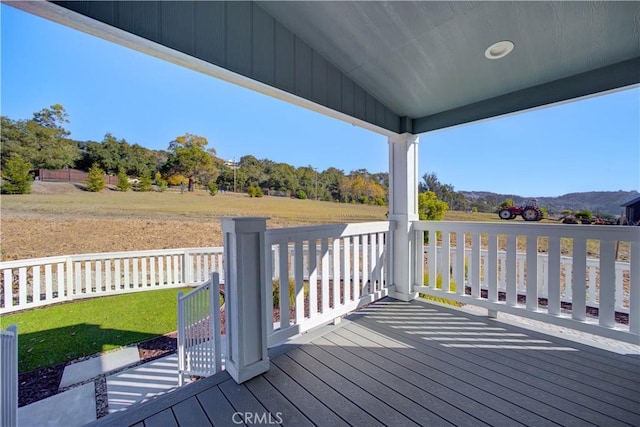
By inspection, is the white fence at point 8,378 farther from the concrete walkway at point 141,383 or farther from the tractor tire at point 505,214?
the tractor tire at point 505,214

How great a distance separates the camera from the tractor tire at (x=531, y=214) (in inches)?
92.9

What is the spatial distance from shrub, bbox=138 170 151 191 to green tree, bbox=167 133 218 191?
19cm

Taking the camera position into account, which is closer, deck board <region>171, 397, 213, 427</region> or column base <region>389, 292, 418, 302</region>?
deck board <region>171, 397, 213, 427</region>

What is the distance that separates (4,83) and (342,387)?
9.73ft

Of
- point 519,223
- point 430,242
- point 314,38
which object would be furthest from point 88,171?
point 519,223

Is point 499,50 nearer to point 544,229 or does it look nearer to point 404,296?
point 544,229

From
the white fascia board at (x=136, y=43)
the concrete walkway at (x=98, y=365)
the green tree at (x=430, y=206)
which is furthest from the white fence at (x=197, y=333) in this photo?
the green tree at (x=430, y=206)

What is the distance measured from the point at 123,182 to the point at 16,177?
2.06ft

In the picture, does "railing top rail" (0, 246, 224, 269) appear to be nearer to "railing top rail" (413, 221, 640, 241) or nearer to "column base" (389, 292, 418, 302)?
"column base" (389, 292, 418, 302)

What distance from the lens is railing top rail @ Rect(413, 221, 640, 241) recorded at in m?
1.85

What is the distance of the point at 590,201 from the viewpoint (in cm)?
219

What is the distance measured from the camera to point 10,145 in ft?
5.45

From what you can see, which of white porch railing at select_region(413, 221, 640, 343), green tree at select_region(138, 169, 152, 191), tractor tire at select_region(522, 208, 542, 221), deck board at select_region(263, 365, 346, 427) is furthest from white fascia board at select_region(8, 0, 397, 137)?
tractor tire at select_region(522, 208, 542, 221)

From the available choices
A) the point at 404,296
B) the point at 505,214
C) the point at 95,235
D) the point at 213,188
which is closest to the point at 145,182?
the point at 213,188
